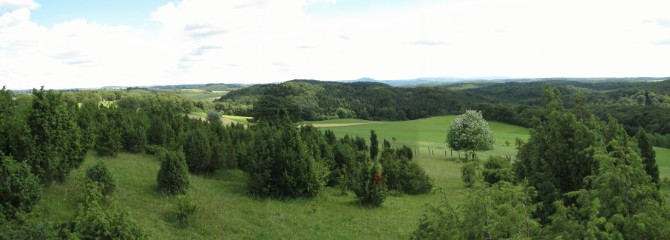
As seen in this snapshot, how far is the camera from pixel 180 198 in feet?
48.1

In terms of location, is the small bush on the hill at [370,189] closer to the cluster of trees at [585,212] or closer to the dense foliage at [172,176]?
the dense foliage at [172,176]

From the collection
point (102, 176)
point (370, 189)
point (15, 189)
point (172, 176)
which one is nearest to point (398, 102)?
point (370, 189)

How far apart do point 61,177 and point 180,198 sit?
4.34 metres

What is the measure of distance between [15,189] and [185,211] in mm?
5159

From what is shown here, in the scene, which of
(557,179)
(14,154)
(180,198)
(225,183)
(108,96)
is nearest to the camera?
(557,179)

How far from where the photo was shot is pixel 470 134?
155 ft

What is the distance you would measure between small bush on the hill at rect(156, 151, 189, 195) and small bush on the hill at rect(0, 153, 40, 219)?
20.7 feet

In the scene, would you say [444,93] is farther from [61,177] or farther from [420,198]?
[61,177]

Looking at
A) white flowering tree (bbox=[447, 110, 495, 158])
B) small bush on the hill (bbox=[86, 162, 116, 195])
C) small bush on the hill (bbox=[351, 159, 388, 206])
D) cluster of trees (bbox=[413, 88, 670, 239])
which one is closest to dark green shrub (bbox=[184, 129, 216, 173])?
small bush on the hill (bbox=[86, 162, 116, 195])

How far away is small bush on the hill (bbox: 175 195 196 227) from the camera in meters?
14.4

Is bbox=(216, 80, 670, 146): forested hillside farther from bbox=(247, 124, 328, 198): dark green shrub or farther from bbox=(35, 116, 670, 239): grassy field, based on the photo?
bbox=(247, 124, 328, 198): dark green shrub

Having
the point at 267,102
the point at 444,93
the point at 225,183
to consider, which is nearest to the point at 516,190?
the point at 225,183

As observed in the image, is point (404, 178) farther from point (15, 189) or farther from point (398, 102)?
point (398, 102)

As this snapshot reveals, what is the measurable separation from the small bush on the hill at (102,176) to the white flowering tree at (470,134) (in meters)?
39.0
